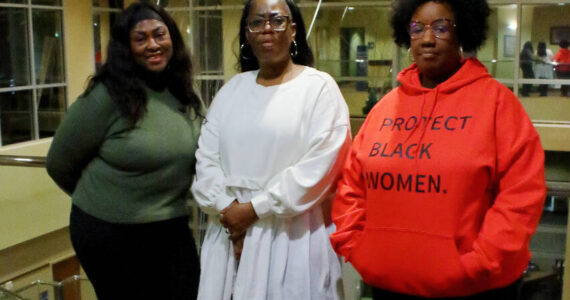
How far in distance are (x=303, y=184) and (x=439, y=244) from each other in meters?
0.43

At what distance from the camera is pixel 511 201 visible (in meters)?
1.37

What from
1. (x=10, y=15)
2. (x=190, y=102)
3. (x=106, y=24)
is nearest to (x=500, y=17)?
(x=106, y=24)

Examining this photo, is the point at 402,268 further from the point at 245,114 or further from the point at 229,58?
the point at 229,58

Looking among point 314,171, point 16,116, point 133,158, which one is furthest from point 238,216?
point 16,116

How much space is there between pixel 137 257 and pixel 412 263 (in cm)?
95

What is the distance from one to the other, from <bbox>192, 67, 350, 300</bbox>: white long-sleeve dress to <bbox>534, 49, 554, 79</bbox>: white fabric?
6.99m

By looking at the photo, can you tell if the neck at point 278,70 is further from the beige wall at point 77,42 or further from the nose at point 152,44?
the beige wall at point 77,42

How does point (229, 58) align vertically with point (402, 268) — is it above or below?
above

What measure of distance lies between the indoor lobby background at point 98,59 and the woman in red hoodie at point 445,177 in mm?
3743

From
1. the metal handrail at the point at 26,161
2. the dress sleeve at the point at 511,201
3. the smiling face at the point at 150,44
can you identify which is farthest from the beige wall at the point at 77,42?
the dress sleeve at the point at 511,201

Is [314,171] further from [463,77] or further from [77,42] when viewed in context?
[77,42]

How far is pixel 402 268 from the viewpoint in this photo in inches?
58.8

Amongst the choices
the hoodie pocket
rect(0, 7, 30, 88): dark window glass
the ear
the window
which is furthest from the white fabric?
the hoodie pocket

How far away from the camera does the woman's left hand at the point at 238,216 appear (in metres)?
1.81
